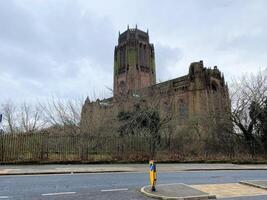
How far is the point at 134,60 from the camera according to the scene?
98.2 m

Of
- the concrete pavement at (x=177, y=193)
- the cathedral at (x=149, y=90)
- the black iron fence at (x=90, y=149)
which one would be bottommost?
the concrete pavement at (x=177, y=193)

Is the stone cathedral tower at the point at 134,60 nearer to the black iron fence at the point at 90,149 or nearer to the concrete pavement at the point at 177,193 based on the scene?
the black iron fence at the point at 90,149

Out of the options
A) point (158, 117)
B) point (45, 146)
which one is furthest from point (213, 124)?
point (45, 146)

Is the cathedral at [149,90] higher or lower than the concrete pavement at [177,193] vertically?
higher

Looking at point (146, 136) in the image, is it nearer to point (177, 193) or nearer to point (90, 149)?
point (90, 149)

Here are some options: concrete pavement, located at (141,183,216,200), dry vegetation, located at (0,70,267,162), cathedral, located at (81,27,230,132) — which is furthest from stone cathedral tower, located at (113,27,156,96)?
concrete pavement, located at (141,183,216,200)

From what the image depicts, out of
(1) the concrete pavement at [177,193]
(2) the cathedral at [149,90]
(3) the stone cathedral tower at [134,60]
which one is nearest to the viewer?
(1) the concrete pavement at [177,193]

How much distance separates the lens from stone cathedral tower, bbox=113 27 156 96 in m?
97.2

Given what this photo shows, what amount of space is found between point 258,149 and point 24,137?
77.3ft

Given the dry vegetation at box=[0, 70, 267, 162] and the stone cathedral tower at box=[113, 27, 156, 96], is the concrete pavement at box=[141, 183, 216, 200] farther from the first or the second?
the stone cathedral tower at box=[113, 27, 156, 96]

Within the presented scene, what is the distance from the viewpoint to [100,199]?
8.40m

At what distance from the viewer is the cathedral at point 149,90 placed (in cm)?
3303

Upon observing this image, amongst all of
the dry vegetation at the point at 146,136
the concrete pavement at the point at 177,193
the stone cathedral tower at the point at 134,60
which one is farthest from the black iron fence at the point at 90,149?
the stone cathedral tower at the point at 134,60

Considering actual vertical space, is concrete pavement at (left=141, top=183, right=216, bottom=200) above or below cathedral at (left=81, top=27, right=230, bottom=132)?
below
